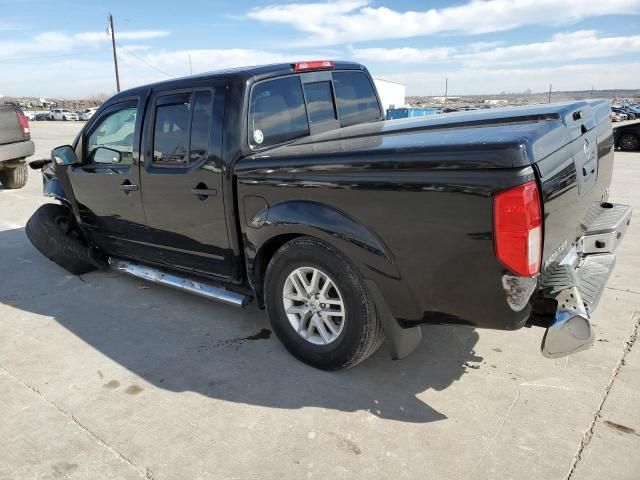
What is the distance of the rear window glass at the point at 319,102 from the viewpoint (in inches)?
151

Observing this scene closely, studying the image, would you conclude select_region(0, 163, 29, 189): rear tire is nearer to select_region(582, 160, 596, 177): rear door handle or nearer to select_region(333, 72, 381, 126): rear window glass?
select_region(333, 72, 381, 126): rear window glass

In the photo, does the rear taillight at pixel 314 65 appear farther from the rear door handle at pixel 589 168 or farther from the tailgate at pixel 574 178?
the rear door handle at pixel 589 168

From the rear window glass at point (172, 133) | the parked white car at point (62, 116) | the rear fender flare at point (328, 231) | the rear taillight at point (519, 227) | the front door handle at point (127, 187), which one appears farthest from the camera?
the parked white car at point (62, 116)

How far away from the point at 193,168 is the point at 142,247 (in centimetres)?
117

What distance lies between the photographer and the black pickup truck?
2.35 meters

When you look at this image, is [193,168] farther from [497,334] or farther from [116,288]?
[497,334]

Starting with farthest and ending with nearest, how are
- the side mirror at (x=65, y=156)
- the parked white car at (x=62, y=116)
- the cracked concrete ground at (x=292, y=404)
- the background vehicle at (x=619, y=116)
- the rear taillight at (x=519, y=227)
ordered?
the parked white car at (x=62, y=116)
the background vehicle at (x=619, y=116)
the side mirror at (x=65, y=156)
the cracked concrete ground at (x=292, y=404)
the rear taillight at (x=519, y=227)

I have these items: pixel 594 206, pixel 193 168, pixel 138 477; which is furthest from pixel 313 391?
pixel 594 206

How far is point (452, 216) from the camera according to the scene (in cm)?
237

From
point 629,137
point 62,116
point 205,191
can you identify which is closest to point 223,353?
point 205,191

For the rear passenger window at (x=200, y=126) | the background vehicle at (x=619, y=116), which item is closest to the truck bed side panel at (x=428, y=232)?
the rear passenger window at (x=200, y=126)

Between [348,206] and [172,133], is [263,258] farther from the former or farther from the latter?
[172,133]

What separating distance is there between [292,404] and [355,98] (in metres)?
2.62

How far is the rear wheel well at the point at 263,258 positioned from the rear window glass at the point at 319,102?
1064 millimetres
